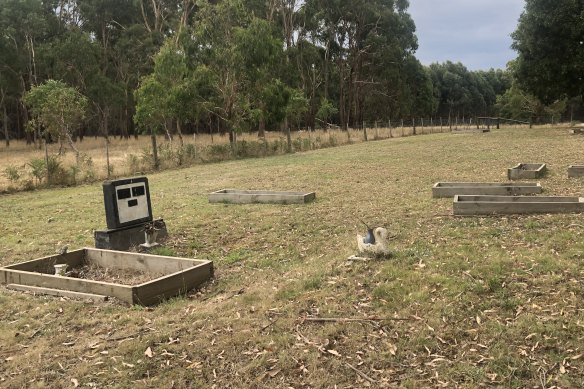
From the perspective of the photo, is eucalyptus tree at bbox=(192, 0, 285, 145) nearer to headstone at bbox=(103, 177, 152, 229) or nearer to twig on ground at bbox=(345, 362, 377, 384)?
headstone at bbox=(103, 177, 152, 229)

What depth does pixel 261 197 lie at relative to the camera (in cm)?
1130

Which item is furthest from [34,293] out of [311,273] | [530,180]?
[530,180]

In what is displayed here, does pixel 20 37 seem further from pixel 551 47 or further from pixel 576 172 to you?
pixel 576 172

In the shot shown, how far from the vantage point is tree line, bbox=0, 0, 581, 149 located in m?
26.4

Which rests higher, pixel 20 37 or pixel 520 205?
pixel 20 37

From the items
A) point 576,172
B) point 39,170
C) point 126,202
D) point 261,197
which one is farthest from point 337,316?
point 39,170

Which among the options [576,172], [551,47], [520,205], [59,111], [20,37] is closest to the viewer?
[520,205]

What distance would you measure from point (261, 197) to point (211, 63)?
17124 mm

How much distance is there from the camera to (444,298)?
499cm

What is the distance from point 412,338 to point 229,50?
23.8 meters

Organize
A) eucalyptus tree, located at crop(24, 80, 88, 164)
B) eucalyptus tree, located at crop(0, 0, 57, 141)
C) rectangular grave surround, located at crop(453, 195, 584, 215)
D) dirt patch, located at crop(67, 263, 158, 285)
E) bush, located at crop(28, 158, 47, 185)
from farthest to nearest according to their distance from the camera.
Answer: eucalyptus tree, located at crop(0, 0, 57, 141) < eucalyptus tree, located at crop(24, 80, 88, 164) < bush, located at crop(28, 158, 47, 185) < rectangular grave surround, located at crop(453, 195, 584, 215) < dirt patch, located at crop(67, 263, 158, 285)

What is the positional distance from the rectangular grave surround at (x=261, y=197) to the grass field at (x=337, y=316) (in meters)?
2.00

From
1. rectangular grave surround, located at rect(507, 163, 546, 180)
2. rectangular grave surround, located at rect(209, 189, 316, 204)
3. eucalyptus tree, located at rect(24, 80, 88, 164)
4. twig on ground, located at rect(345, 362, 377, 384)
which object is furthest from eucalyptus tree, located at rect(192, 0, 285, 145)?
twig on ground, located at rect(345, 362, 377, 384)

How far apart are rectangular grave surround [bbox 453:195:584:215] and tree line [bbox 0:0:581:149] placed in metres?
19.5
